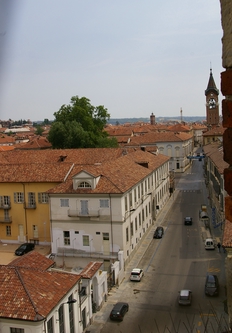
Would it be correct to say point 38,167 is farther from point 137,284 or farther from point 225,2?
point 225,2

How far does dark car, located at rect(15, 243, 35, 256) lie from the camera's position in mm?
27098

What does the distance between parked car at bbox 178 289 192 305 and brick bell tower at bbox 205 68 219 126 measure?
7266 centimetres

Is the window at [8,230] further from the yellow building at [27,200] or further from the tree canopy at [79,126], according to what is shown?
the tree canopy at [79,126]

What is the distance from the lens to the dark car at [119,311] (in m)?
17.8

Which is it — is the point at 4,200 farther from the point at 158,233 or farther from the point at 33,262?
the point at 33,262

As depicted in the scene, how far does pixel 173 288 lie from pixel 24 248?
38.0ft

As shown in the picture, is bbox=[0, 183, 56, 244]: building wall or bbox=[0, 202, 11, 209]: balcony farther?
bbox=[0, 202, 11, 209]: balcony

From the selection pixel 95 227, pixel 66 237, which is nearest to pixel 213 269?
pixel 95 227

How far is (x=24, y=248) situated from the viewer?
90.1 feet

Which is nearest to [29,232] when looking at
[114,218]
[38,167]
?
[38,167]

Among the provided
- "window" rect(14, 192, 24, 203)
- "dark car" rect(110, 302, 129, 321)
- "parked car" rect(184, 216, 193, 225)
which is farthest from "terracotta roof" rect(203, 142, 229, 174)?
"window" rect(14, 192, 24, 203)

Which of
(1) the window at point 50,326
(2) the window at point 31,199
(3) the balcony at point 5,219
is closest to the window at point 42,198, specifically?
(2) the window at point 31,199

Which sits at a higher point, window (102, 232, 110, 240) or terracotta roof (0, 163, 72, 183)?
terracotta roof (0, 163, 72, 183)

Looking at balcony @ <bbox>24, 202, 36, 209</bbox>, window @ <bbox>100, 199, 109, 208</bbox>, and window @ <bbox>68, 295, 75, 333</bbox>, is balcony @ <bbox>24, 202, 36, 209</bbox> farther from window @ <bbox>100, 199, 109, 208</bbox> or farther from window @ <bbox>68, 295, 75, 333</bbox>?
window @ <bbox>68, 295, 75, 333</bbox>
